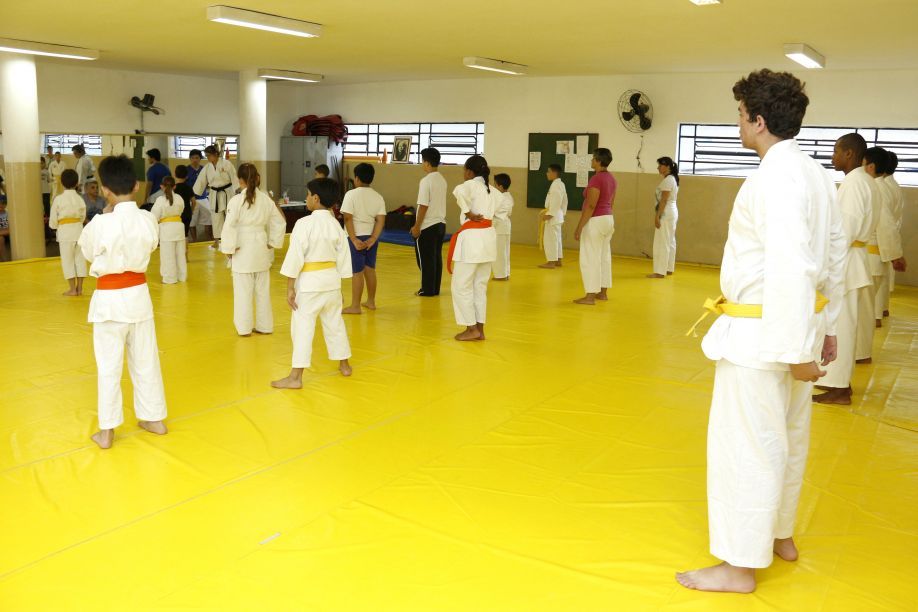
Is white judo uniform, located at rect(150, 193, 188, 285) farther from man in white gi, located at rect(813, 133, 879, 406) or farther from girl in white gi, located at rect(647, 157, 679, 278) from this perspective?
man in white gi, located at rect(813, 133, 879, 406)

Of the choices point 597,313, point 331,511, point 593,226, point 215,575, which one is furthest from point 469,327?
point 215,575

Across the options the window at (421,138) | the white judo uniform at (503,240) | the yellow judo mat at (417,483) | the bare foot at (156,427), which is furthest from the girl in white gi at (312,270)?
the window at (421,138)

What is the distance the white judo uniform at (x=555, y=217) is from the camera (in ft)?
36.2

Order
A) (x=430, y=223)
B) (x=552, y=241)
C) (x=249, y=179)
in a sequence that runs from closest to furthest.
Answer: (x=249, y=179) → (x=430, y=223) → (x=552, y=241)

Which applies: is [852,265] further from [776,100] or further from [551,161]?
[551,161]

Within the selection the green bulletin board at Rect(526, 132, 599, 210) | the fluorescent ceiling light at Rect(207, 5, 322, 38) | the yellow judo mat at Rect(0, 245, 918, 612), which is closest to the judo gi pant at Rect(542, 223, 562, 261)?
the green bulletin board at Rect(526, 132, 599, 210)

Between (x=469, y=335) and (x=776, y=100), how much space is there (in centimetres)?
417

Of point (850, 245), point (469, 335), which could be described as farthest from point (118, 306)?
point (850, 245)

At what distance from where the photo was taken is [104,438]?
13.5 feet

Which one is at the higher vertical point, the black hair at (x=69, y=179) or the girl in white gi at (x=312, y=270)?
the black hair at (x=69, y=179)

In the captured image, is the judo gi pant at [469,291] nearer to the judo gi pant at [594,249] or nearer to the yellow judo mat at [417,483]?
the yellow judo mat at [417,483]

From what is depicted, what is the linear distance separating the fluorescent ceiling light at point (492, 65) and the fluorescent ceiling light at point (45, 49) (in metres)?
5.14

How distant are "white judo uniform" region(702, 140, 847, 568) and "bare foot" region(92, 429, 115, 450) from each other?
9.84 ft

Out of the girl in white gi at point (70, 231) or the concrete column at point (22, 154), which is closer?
the girl in white gi at point (70, 231)
